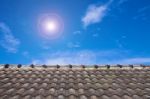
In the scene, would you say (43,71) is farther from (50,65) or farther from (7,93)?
(7,93)

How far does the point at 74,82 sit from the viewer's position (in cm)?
594

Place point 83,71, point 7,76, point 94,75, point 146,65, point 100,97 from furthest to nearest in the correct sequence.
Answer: point 146,65, point 83,71, point 94,75, point 7,76, point 100,97

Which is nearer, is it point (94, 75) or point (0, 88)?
point (0, 88)

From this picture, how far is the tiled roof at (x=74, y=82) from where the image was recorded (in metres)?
5.02

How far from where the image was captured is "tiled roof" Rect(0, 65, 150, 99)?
5.02 m

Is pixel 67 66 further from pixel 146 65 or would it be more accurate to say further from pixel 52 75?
pixel 146 65

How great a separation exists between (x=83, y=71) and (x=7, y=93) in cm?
315

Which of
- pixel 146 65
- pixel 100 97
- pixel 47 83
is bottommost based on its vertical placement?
pixel 100 97

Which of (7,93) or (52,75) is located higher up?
(52,75)

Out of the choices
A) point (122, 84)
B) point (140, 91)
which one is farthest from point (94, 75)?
point (140, 91)

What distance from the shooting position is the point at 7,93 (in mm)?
4988

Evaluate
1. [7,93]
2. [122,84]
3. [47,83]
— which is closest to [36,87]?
[47,83]

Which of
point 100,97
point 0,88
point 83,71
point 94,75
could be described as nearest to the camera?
point 100,97

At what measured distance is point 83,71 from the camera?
23.7ft
